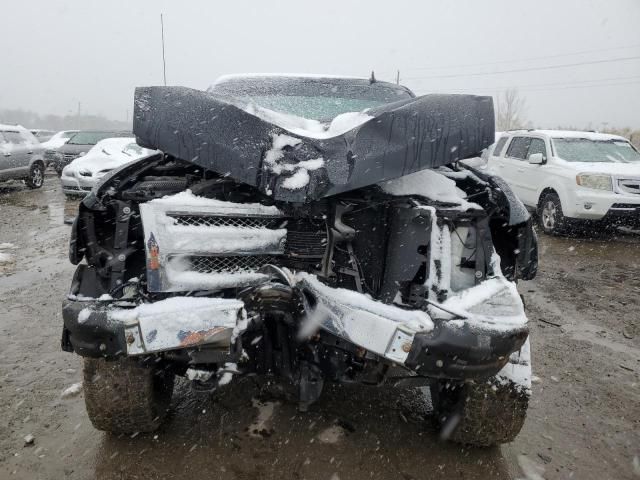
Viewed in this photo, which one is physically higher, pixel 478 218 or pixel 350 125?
pixel 350 125

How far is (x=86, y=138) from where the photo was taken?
1555 cm

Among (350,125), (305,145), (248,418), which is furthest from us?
(248,418)

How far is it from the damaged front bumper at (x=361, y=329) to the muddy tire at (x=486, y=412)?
1.36 feet

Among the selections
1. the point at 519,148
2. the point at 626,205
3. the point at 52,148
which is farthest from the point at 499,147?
the point at 52,148

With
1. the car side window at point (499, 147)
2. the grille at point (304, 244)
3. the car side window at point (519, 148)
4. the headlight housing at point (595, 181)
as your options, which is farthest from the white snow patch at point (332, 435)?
the car side window at point (499, 147)

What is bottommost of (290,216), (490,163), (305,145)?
(490,163)

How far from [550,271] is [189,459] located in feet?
16.5

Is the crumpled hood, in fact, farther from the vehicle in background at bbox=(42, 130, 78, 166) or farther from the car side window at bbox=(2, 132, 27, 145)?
the vehicle in background at bbox=(42, 130, 78, 166)

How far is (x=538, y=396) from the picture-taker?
10.2 feet

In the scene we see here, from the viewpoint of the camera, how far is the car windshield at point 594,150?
8.02 metres

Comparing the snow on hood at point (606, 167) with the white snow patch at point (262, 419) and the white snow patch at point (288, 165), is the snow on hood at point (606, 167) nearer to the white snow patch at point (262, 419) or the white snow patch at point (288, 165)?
the white snow patch at point (262, 419)

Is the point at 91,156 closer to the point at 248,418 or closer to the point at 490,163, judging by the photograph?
the point at 490,163

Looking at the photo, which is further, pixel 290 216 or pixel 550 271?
pixel 550 271

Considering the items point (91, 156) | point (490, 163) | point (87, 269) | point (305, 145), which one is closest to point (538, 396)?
point (305, 145)
